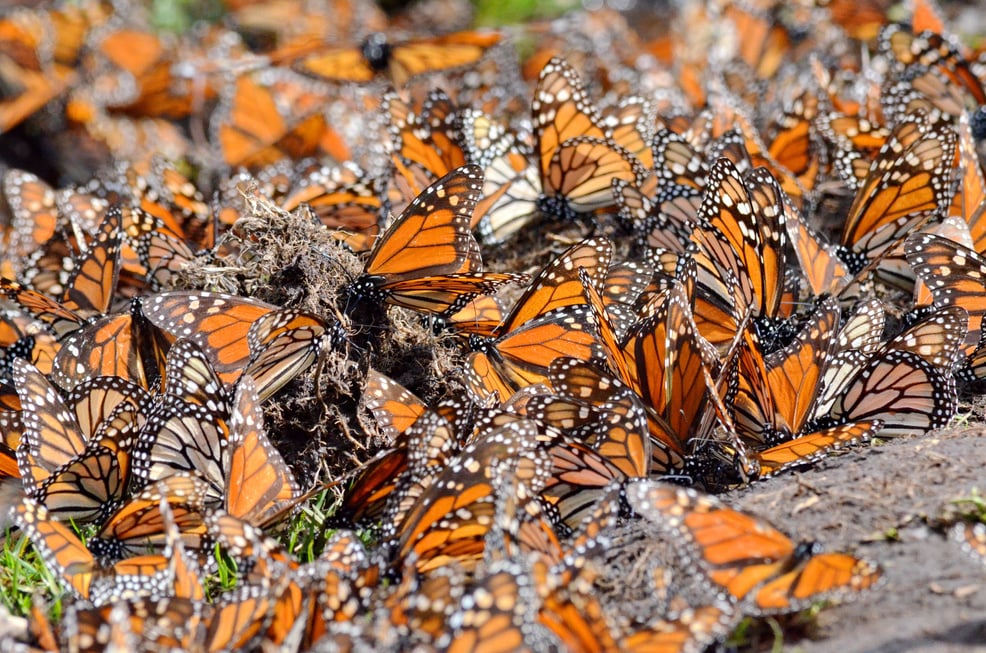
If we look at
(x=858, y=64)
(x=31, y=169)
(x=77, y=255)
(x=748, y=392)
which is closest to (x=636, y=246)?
(x=748, y=392)

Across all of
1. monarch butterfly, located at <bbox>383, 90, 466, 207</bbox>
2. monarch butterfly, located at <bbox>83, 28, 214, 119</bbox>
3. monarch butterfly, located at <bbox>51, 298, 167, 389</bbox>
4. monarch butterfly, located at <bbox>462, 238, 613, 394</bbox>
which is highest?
monarch butterfly, located at <bbox>83, 28, 214, 119</bbox>

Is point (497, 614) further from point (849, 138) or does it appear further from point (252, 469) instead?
point (849, 138)

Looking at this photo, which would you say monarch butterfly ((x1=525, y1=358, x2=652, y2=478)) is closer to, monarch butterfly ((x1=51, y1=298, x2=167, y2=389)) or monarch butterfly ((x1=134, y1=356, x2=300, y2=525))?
monarch butterfly ((x1=134, y1=356, x2=300, y2=525))

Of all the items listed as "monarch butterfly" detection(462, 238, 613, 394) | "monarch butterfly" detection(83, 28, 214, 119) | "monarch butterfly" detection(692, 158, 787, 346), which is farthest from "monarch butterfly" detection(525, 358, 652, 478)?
"monarch butterfly" detection(83, 28, 214, 119)

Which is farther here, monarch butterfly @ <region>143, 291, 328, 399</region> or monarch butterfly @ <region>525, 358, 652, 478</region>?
monarch butterfly @ <region>143, 291, 328, 399</region>

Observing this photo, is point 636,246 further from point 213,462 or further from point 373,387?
point 213,462

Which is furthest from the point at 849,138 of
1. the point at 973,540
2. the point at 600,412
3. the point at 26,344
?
the point at 26,344
